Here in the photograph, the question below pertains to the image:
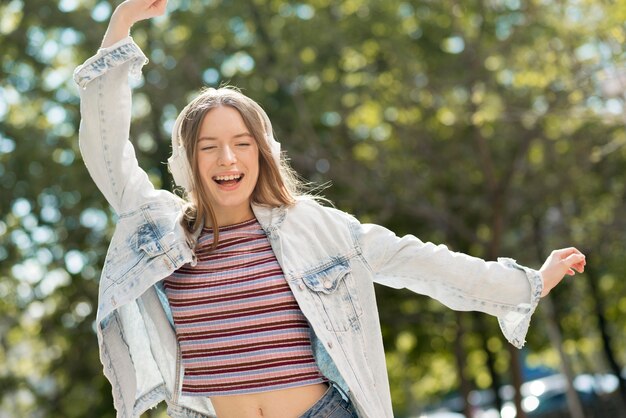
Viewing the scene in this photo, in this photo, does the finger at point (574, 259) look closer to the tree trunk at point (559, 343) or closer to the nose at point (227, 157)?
the nose at point (227, 157)

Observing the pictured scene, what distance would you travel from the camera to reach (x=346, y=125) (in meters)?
16.2

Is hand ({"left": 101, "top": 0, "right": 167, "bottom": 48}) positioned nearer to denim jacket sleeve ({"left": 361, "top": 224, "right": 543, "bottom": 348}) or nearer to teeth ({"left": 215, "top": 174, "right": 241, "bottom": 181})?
teeth ({"left": 215, "top": 174, "right": 241, "bottom": 181})

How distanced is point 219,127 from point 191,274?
49cm

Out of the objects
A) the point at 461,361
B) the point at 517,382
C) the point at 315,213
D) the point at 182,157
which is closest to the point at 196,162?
the point at 182,157

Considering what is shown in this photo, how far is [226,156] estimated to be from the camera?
371 cm

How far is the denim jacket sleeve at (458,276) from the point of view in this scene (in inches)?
144

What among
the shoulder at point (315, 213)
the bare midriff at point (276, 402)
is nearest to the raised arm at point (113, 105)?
the shoulder at point (315, 213)

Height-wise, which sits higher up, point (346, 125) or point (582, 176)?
point (346, 125)

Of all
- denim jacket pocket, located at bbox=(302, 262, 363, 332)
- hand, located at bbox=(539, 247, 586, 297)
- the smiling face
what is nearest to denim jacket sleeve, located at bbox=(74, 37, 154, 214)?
the smiling face

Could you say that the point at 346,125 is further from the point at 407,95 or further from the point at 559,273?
the point at 559,273

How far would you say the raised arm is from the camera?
3738 millimetres

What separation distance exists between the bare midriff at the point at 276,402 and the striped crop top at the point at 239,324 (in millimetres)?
23

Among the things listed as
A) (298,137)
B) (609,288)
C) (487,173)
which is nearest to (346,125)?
A: (298,137)

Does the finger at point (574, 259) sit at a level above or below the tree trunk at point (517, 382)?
below
